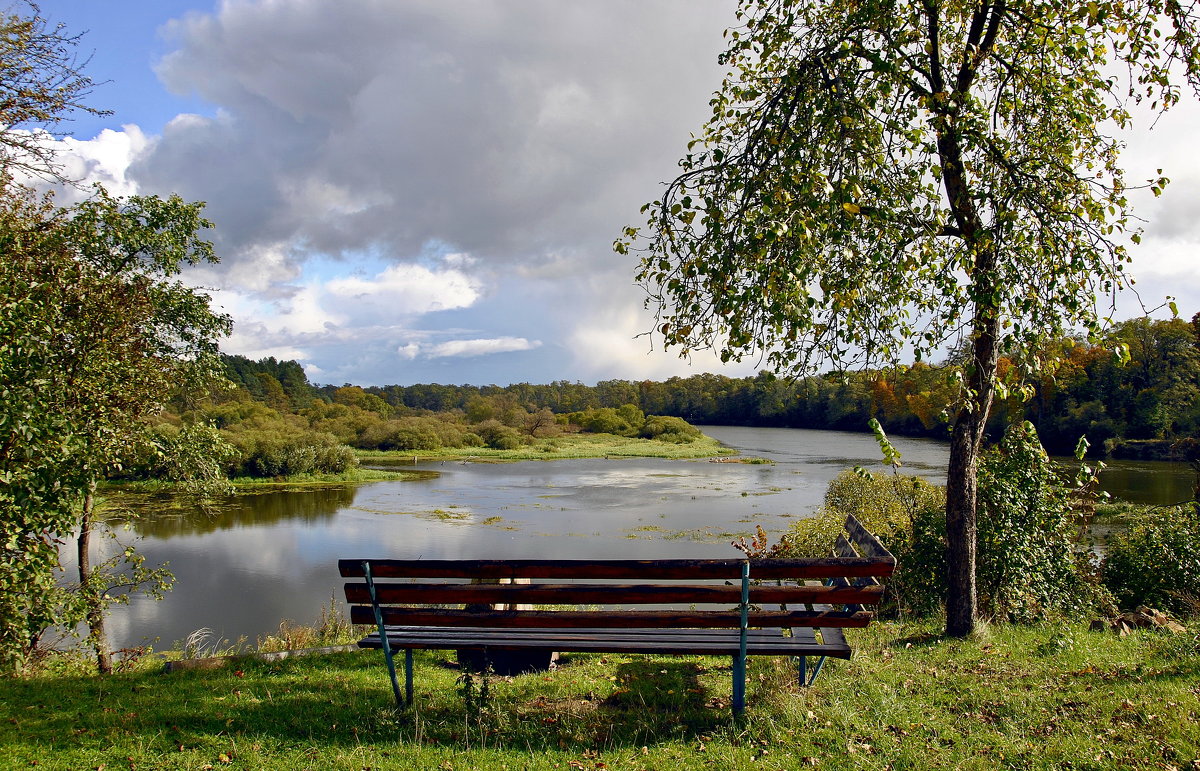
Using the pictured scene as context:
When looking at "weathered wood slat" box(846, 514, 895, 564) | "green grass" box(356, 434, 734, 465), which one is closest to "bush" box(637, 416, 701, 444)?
"green grass" box(356, 434, 734, 465)

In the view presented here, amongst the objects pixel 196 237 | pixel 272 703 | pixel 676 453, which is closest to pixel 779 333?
pixel 272 703

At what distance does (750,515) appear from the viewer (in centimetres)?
2359

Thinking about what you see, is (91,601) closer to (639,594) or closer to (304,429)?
(639,594)

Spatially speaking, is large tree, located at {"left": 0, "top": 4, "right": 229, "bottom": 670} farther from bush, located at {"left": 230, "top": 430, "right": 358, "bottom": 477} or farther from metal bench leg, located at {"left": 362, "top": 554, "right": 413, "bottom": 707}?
bush, located at {"left": 230, "top": 430, "right": 358, "bottom": 477}

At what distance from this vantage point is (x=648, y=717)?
408cm

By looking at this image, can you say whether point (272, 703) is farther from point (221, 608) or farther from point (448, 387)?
point (448, 387)

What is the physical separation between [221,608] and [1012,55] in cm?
1468

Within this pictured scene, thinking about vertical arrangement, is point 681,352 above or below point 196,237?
below

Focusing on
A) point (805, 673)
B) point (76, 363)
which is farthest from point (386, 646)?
point (76, 363)

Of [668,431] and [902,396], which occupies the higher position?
[902,396]

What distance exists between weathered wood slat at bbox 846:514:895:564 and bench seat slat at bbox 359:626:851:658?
63cm

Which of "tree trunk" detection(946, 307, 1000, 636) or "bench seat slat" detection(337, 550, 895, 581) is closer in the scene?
"bench seat slat" detection(337, 550, 895, 581)

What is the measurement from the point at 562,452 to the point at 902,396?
4536 centimetres

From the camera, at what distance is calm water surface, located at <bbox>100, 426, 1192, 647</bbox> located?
1340 cm
